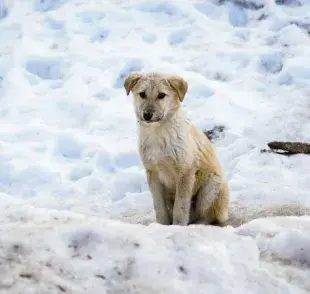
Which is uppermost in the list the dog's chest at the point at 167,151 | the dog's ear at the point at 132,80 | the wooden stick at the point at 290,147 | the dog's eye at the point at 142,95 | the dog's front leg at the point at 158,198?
the dog's ear at the point at 132,80

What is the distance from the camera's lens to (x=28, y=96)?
329 inches

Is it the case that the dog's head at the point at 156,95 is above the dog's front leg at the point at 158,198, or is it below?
above

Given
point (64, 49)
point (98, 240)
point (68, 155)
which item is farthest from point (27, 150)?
point (98, 240)

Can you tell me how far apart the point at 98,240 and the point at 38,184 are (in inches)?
139

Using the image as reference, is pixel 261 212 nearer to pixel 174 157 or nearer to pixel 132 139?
pixel 174 157

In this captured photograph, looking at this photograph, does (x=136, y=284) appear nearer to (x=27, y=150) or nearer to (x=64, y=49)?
(x=27, y=150)

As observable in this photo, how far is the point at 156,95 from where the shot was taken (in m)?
4.57

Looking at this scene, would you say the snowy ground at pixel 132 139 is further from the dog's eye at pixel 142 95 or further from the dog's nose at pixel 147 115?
the dog's eye at pixel 142 95

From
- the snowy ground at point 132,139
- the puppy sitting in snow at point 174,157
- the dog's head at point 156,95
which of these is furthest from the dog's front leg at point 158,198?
the dog's head at point 156,95

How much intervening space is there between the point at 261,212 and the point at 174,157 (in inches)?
44.7

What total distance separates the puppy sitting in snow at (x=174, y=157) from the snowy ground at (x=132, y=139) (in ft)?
1.57

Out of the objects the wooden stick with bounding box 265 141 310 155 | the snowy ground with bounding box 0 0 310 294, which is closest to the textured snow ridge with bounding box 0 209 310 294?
the snowy ground with bounding box 0 0 310 294

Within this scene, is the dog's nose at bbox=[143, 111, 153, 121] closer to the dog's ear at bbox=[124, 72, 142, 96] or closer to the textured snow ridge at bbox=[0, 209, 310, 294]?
the dog's ear at bbox=[124, 72, 142, 96]

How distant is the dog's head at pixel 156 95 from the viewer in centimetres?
453
